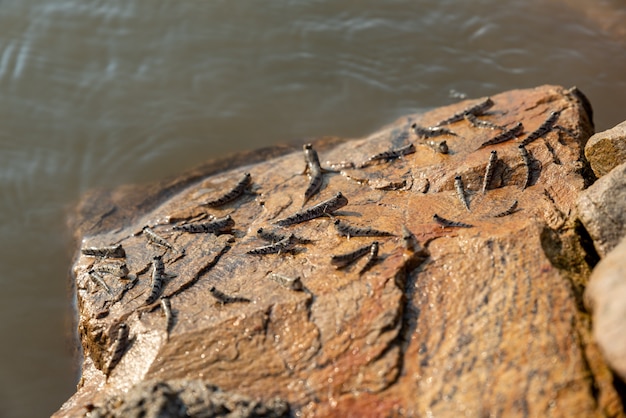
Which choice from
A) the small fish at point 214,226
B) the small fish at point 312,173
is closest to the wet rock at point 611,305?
the small fish at point 312,173

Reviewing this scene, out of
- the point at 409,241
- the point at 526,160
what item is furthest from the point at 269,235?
the point at 526,160

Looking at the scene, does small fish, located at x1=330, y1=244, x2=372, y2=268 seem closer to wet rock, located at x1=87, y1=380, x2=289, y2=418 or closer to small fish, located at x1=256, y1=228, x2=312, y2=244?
small fish, located at x1=256, y1=228, x2=312, y2=244

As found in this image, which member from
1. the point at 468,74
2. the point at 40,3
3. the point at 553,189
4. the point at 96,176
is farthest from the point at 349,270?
the point at 40,3

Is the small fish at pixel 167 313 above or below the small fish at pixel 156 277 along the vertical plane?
above

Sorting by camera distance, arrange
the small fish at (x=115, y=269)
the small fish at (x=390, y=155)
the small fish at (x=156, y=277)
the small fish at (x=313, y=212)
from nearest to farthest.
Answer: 1. the small fish at (x=156, y=277)
2. the small fish at (x=115, y=269)
3. the small fish at (x=313, y=212)
4. the small fish at (x=390, y=155)

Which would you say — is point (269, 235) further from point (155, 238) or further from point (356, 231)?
point (155, 238)

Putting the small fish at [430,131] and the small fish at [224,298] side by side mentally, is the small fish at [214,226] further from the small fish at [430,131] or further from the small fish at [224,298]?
the small fish at [430,131]

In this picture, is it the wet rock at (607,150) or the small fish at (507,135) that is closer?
the wet rock at (607,150)
